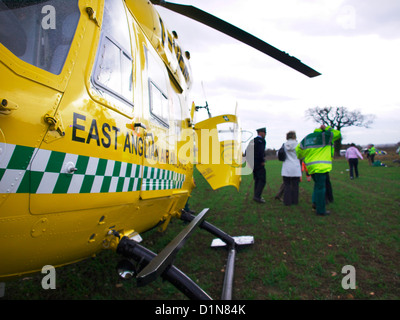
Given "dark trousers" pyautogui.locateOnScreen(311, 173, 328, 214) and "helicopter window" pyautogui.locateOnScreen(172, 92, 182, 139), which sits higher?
"helicopter window" pyautogui.locateOnScreen(172, 92, 182, 139)

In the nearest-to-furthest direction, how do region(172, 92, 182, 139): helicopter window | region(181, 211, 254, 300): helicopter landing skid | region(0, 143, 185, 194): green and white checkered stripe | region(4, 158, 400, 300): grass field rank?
region(0, 143, 185, 194): green and white checkered stripe → region(4, 158, 400, 300): grass field → region(181, 211, 254, 300): helicopter landing skid → region(172, 92, 182, 139): helicopter window

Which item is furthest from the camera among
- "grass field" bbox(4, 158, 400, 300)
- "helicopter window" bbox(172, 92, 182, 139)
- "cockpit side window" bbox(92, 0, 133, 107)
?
"helicopter window" bbox(172, 92, 182, 139)

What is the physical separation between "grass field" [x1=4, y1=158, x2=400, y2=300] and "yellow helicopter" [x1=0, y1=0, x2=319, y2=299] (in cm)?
101

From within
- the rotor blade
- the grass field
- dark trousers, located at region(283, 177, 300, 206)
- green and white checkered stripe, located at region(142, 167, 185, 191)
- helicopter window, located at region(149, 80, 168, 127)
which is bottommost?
the grass field

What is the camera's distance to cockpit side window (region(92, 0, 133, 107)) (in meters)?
1.75

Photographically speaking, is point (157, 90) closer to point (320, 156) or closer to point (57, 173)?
point (57, 173)

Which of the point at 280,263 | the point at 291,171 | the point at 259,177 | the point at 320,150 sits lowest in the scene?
the point at 280,263

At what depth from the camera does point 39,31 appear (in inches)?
55.5

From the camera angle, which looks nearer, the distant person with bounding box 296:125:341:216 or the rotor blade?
the rotor blade

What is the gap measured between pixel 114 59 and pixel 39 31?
57 centimetres

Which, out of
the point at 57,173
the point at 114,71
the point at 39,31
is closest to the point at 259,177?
the point at 114,71

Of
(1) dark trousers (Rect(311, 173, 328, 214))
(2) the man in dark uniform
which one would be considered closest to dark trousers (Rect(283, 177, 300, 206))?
(2) the man in dark uniform

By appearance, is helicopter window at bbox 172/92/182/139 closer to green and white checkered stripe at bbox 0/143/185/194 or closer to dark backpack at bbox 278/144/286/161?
green and white checkered stripe at bbox 0/143/185/194
